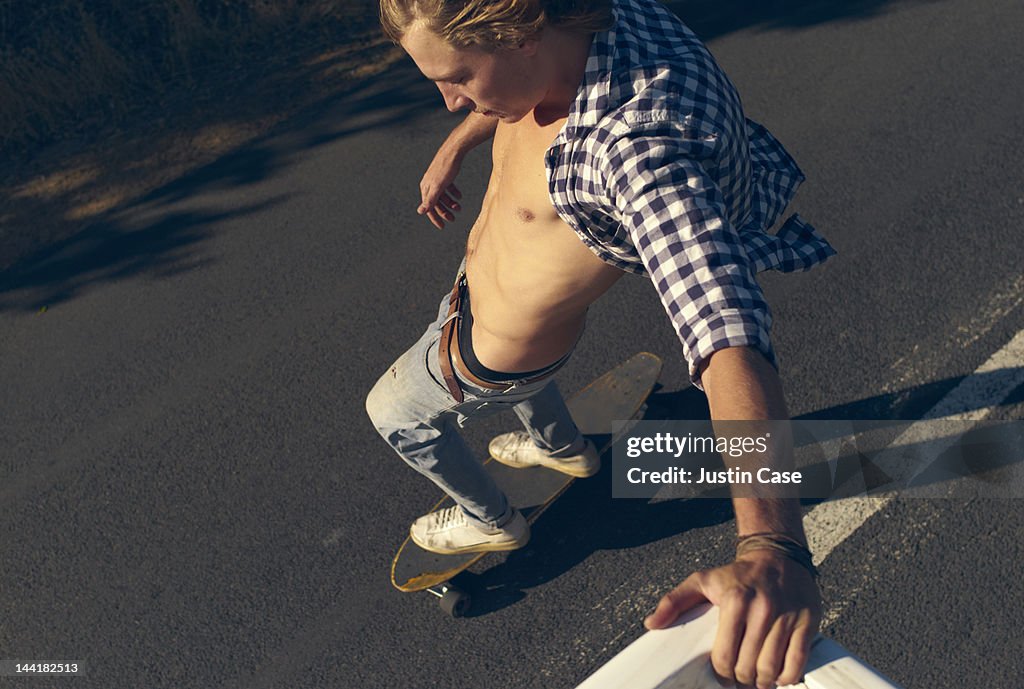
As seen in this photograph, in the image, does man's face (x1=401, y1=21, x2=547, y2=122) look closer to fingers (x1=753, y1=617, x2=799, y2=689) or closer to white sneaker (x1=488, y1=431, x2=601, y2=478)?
fingers (x1=753, y1=617, x2=799, y2=689)

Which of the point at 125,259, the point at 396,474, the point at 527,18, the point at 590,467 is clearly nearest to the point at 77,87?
the point at 125,259

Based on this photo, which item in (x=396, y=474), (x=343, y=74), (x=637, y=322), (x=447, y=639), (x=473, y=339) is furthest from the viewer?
(x=343, y=74)

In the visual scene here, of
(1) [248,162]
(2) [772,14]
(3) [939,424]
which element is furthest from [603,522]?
(2) [772,14]

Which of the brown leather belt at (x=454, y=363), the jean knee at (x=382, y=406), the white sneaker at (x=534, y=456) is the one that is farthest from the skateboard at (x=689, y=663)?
the white sneaker at (x=534, y=456)

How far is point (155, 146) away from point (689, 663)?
Result: 19.3ft

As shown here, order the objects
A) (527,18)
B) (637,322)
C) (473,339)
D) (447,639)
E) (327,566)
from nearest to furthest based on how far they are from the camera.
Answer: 1. (527,18)
2. (473,339)
3. (447,639)
4. (327,566)
5. (637,322)

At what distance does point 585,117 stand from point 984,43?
5004 millimetres

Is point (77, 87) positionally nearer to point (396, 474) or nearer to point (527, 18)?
point (396, 474)

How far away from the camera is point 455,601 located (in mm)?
3650

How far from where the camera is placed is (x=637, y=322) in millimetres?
4582

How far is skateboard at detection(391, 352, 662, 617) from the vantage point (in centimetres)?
376

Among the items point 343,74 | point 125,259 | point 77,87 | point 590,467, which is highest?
point 77,87

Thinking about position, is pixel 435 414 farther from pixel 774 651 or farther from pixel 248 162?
pixel 248 162

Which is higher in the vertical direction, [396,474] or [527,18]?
[527,18]
